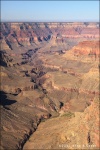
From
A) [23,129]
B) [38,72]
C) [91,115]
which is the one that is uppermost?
[38,72]

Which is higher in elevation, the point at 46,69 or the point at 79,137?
the point at 46,69

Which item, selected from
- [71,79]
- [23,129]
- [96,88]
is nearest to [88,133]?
[23,129]

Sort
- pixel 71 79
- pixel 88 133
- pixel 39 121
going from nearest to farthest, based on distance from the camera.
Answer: pixel 88 133, pixel 39 121, pixel 71 79

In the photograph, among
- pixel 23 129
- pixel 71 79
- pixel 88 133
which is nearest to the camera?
pixel 88 133

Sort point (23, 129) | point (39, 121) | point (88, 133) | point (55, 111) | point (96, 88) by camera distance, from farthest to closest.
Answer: point (96, 88)
point (55, 111)
point (39, 121)
point (23, 129)
point (88, 133)

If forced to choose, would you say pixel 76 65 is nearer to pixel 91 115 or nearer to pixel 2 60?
pixel 2 60

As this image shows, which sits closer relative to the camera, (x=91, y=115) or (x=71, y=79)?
(x=91, y=115)

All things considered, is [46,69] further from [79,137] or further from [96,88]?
[79,137]

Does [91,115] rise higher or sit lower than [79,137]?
higher

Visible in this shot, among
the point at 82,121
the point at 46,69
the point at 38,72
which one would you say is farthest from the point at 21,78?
the point at 82,121
